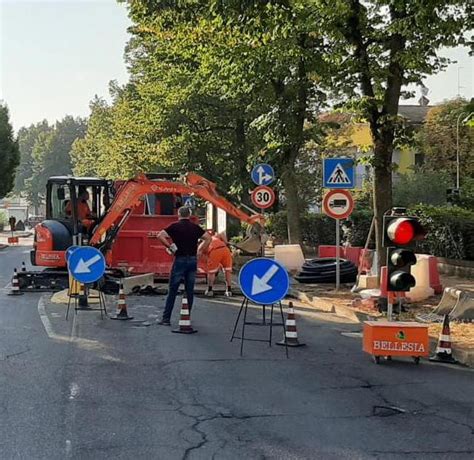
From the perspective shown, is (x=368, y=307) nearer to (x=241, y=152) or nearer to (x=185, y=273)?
(x=185, y=273)

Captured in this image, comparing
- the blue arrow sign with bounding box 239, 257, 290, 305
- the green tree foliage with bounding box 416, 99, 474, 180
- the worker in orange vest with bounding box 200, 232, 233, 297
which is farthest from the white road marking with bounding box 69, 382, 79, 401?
the green tree foliage with bounding box 416, 99, 474, 180

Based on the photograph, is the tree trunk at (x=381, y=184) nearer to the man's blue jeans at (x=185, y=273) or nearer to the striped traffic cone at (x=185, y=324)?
the man's blue jeans at (x=185, y=273)

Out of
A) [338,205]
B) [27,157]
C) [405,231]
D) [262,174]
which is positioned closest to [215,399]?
[405,231]

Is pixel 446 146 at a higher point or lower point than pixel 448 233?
higher

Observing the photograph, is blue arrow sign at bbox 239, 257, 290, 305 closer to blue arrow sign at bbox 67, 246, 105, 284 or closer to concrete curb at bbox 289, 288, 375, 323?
concrete curb at bbox 289, 288, 375, 323

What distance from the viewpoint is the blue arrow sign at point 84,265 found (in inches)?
492

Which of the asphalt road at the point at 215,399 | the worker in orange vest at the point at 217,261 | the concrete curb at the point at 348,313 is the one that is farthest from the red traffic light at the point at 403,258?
the worker in orange vest at the point at 217,261

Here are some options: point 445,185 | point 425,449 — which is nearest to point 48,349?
point 425,449

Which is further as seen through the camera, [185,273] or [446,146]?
[446,146]

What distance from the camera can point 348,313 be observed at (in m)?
13.0

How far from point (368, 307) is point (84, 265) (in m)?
4.88

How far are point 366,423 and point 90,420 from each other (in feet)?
7.51

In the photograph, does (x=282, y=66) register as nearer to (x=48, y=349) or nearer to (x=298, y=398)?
(x=48, y=349)

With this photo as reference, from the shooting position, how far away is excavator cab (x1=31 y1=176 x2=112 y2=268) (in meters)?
17.6
